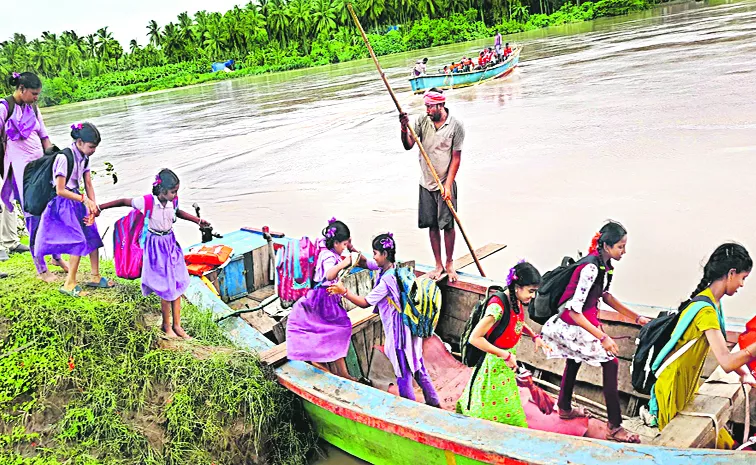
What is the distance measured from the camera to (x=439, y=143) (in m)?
4.42

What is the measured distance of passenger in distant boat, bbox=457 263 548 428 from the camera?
2688mm

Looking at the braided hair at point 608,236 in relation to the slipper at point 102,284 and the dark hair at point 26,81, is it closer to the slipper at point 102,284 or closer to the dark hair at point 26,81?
the slipper at point 102,284

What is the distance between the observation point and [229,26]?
5122cm

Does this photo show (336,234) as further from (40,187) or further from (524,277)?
(40,187)

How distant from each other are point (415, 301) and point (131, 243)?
172 centimetres

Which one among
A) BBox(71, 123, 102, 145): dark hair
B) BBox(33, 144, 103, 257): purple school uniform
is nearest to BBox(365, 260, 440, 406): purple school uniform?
BBox(71, 123, 102, 145): dark hair

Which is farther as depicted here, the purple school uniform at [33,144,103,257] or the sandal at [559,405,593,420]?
the purple school uniform at [33,144,103,257]

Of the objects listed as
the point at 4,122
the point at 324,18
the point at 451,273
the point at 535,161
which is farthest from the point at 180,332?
the point at 324,18

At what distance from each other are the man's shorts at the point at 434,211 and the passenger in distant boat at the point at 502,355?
5.82 ft

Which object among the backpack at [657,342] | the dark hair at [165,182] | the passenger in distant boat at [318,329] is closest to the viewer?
the backpack at [657,342]

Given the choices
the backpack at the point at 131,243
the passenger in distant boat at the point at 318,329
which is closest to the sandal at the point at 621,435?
the passenger in distant boat at the point at 318,329

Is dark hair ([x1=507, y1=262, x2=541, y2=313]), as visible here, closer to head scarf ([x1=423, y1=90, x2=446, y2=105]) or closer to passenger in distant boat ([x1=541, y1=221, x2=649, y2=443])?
passenger in distant boat ([x1=541, y1=221, x2=649, y2=443])

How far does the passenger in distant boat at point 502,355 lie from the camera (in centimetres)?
269

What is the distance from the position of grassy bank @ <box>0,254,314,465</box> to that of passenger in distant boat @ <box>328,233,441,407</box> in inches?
29.0
